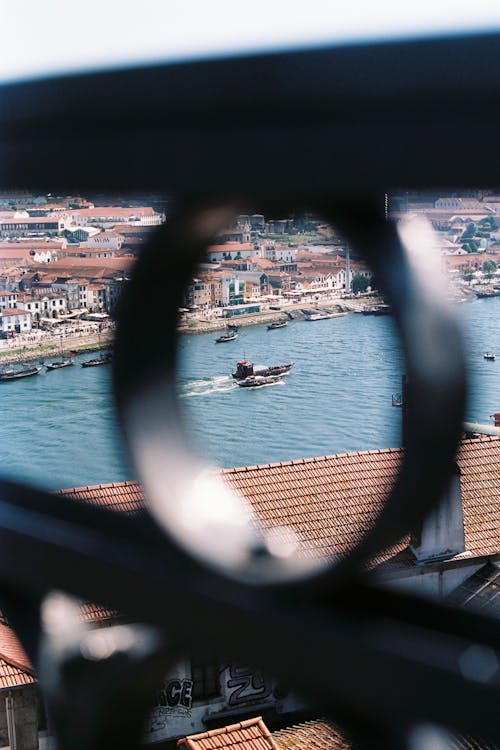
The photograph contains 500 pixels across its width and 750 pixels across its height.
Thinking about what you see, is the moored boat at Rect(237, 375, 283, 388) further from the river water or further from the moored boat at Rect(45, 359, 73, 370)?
the moored boat at Rect(45, 359, 73, 370)

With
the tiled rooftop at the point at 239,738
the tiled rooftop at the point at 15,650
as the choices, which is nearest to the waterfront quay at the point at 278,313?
the tiled rooftop at the point at 15,650

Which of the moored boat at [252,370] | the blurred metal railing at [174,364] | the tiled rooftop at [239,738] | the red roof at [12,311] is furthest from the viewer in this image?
the tiled rooftop at [239,738]

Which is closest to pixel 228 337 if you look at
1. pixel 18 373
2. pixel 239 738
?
pixel 18 373

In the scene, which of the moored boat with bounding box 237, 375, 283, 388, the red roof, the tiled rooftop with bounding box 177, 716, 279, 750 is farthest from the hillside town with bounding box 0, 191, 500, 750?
the tiled rooftop with bounding box 177, 716, 279, 750

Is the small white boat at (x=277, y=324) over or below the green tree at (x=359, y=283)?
below

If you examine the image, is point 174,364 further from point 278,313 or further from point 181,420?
point 278,313

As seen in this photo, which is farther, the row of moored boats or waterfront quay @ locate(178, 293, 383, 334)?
the row of moored boats

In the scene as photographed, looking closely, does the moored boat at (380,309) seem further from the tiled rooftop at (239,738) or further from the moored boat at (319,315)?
the tiled rooftop at (239,738)
